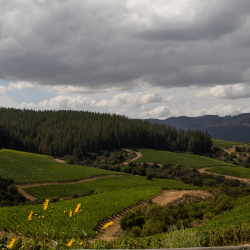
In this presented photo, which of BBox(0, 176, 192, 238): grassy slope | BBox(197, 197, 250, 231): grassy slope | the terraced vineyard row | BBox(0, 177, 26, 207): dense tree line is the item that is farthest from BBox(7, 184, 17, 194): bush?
BBox(197, 197, 250, 231): grassy slope

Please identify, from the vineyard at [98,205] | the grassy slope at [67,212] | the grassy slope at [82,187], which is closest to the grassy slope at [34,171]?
the vineyard at [98,205]

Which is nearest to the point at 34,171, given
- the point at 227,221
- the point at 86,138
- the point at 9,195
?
the point at 9,195

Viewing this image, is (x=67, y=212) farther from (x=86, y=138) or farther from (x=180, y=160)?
(x=86, y=138)

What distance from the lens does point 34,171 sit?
5706 centimetres

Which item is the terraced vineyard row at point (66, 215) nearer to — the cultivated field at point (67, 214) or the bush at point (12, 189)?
the cultivated field at point (67, 214)

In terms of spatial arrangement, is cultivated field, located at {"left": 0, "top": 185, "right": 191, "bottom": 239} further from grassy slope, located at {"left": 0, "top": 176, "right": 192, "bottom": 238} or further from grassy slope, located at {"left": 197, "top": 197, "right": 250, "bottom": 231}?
grassy slope, located at {"left": 197, "top": 197, "right": 250, "bottom": 231}

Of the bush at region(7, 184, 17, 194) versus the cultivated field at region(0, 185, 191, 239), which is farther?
the bush at region(7, 184, 17, 194)

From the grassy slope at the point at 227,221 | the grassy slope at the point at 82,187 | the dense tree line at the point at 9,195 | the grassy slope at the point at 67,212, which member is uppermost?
the grassy slope at the point at 227,221

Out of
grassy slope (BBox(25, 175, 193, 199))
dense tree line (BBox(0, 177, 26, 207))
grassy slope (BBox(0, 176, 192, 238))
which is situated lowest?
grassy slope (BBox(25, 175, 193, 199))

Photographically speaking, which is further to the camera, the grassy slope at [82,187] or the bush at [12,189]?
the grassy slope at [82,187]

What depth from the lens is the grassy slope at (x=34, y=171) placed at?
2027 inches

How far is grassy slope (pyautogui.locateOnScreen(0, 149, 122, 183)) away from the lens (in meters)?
51.5

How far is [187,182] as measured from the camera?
64.0 m

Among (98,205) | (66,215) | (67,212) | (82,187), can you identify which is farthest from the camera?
(82,187)
